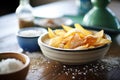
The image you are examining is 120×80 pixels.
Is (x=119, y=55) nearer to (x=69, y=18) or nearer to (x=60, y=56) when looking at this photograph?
(x=60, y=56)

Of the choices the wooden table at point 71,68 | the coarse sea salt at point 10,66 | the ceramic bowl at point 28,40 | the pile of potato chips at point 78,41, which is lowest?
the wooden table at point 71,68

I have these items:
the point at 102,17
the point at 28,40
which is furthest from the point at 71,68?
the point at 102,17

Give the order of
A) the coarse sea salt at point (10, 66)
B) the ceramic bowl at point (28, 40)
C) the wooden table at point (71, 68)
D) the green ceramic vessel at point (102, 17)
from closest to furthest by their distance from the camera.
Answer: the coarse sea salt at point (10, 66) < the wooden table at point (71, 68) < the ceramic bowl at point (28, 40) < the green ceramic vessel at point (102, 17)

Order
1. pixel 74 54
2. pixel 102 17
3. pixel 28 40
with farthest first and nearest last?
1. pixel 102 17
2. pixel 28 40
3. pixel 74 54

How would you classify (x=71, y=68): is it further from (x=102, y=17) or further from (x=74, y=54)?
(x=102, y=17)

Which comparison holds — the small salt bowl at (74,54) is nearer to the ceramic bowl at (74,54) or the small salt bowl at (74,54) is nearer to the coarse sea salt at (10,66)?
the ceramic bowl at (74,54)

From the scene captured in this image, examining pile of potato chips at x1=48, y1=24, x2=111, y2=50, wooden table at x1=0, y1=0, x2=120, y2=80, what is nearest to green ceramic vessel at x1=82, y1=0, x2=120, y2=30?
wooden table at x1=0, y1=0, x2=120, y2=80

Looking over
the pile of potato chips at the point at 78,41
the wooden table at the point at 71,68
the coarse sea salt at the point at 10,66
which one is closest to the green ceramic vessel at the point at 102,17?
the wooden table at the point at 71,68

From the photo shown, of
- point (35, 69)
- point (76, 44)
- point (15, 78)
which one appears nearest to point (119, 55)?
point (76, 44)

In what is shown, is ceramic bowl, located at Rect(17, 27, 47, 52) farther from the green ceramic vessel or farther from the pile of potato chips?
the green ceramic vessel

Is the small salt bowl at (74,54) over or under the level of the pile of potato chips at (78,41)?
under

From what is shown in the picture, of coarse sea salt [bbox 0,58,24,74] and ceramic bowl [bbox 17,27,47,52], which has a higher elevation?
coarse sea salt [bbox 0,58,24,74]
